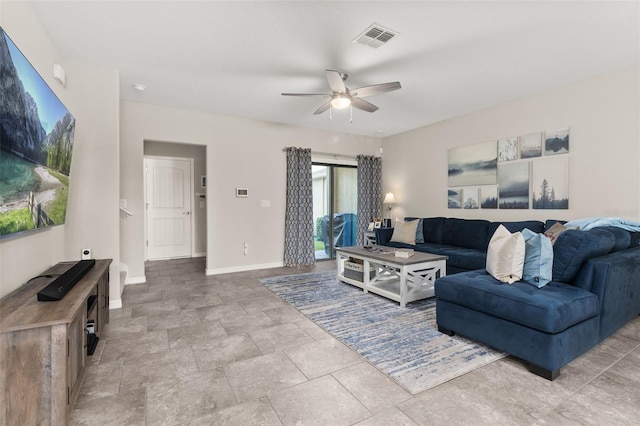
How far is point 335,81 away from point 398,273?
2.17 meters

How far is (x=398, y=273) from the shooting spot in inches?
137

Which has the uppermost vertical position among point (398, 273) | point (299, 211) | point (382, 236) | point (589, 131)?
point (589, 131)

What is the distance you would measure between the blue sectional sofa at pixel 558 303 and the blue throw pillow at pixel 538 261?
52 mm

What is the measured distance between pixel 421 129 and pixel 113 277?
5.29m

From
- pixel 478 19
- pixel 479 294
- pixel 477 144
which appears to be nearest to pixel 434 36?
pixel 478 19

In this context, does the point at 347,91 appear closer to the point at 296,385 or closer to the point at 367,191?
the point at 296,385

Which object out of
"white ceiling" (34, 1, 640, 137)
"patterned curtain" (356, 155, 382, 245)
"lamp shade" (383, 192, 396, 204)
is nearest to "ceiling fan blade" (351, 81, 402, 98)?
"white ceiling" (34, 1, 640, 137)

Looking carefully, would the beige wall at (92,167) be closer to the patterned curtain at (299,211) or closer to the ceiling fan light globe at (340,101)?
the ceiling fan light globe at (340,101)

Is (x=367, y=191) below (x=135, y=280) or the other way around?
the other way around

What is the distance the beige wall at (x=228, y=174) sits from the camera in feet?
14.3

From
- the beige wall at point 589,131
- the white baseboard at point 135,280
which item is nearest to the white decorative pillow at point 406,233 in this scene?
the beige wall at point 589,131

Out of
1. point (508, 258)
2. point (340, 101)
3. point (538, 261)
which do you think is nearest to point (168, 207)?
point (340, 101)

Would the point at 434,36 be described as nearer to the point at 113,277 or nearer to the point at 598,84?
the point at 598,84

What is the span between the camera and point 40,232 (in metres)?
2.37
